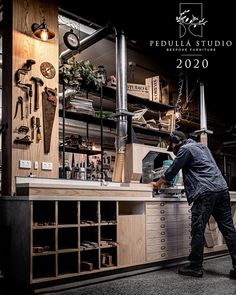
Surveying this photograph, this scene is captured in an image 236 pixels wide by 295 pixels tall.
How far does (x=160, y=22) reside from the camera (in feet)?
16.0

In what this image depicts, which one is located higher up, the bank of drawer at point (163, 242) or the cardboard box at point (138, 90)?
the cardboard box at point (138, 90)

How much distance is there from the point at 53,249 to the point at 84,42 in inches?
124

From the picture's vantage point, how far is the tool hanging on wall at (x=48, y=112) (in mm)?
3938

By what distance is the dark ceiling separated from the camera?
4480 millimetres

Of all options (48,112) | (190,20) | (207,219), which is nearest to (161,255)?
(207,219)

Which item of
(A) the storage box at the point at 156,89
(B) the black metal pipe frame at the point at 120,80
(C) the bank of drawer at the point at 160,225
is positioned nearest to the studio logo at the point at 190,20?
(A) the storage box at the point at 156,89

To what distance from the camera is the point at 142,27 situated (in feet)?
16.0

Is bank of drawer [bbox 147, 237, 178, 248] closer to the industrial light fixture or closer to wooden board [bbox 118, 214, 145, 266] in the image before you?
wooden board [bbox 118, 214, 145, 266]

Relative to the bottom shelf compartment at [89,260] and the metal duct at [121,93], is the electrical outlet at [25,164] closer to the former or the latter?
the bottom shelf compartment at [89,260]

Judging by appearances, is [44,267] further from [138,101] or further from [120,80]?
[138,101]

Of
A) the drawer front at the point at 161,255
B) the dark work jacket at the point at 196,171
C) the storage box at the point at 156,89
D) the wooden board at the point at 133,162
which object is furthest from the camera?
the storage box at the point at 156,89

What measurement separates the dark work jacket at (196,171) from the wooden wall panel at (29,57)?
54.3 inches

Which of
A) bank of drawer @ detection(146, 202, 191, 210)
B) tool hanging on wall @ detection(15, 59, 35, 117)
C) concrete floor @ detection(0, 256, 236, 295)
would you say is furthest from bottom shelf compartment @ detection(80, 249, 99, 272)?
tool hanging on wall @ detection(15, 59, 35, 117)

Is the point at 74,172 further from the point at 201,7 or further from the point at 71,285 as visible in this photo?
the point at 201,7
